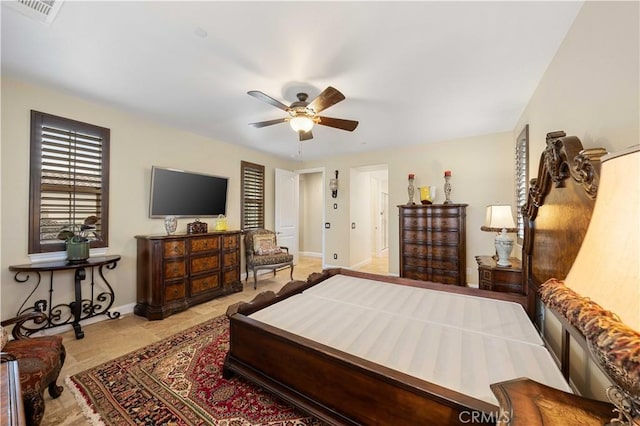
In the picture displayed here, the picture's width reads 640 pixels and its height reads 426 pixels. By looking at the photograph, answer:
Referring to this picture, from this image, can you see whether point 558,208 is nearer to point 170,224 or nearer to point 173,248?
point 173,248

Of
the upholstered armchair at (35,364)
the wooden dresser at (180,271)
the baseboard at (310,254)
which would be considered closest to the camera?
the upholstered armchair at (35,364)

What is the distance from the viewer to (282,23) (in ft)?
5.35

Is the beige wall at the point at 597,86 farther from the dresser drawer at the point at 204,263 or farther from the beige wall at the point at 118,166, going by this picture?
the beige wall at the point at 118,166

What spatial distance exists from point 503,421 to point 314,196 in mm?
6897

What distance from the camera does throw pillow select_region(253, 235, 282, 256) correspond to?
14.6 ft

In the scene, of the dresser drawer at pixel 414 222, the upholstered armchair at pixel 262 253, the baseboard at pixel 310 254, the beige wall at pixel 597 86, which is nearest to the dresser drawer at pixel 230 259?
the upholstered armchair at pixel 262 253

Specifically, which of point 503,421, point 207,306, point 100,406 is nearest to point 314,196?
point 207,306

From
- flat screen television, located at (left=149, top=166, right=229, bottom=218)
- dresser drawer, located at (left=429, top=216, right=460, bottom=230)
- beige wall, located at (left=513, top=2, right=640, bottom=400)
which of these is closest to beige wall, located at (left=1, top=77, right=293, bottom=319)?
flat screen television, located at (left=149, top=166, right=229, bottom=218)

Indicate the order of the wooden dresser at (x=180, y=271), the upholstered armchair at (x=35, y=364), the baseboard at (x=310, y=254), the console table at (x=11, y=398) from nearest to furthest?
1. the console table at (x=11, y=398)
2. the upholstered armchair at (x=35, y=364)
3. the wooden dresser at (x=180, y=271)
4. the baseboard at (x=310, y=254)

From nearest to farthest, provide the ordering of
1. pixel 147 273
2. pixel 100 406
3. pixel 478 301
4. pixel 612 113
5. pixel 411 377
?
1. pixel 411 377
2. pixel 612 113
3. pixel 100 406
4. pixel 478 301
5. pixel 147 273

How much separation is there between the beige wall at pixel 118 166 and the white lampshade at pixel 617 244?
396 cm

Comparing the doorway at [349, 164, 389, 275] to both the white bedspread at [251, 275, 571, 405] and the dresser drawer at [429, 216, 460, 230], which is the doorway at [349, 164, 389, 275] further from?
the white bedspread at [251, 275, 571, 405]

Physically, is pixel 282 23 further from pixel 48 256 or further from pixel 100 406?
pixel 48 256

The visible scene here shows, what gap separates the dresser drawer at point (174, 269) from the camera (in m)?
3.04
